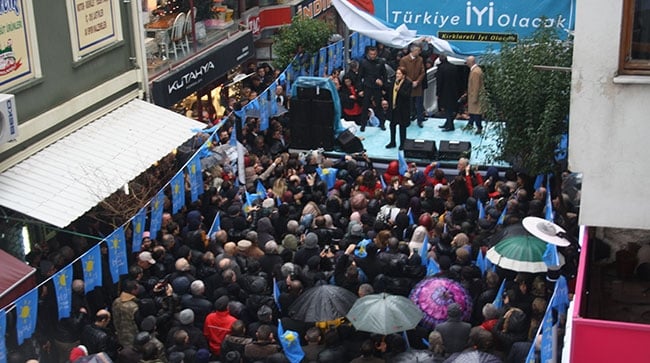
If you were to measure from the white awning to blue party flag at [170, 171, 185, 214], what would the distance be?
519 mm

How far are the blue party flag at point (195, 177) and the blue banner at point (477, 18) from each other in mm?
4716

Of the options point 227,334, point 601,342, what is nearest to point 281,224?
point 227,334

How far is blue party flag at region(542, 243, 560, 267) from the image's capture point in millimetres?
12875

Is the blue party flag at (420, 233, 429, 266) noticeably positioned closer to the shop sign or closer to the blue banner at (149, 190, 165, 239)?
the blue banner at (149, 190, 165, 239)

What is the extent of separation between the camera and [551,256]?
1302 centimetres

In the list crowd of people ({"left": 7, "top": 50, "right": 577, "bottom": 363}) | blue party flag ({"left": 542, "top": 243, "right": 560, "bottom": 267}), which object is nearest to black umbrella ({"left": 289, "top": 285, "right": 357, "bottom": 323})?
crowd of people ({"left": 7, "top": 50, "right": 577, "bottom": 363})

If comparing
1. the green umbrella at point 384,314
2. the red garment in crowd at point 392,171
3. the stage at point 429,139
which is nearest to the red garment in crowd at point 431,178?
the red garment in crowd at point 392,171

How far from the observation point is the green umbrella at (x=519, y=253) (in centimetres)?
1298

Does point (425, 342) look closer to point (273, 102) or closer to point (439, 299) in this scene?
point (439, 299)

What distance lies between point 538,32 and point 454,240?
3647mm

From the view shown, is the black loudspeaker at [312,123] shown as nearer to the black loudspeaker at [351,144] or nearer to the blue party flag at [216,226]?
the black loudspeaker at [351,144]

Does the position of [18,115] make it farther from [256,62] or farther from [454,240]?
[256,62]

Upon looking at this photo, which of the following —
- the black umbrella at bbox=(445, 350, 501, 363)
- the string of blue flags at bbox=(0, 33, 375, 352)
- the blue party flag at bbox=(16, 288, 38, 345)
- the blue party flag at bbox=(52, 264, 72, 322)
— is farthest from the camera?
the blue party flag at bbox=(52, 264, 72, 322)

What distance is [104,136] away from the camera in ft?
55.8
